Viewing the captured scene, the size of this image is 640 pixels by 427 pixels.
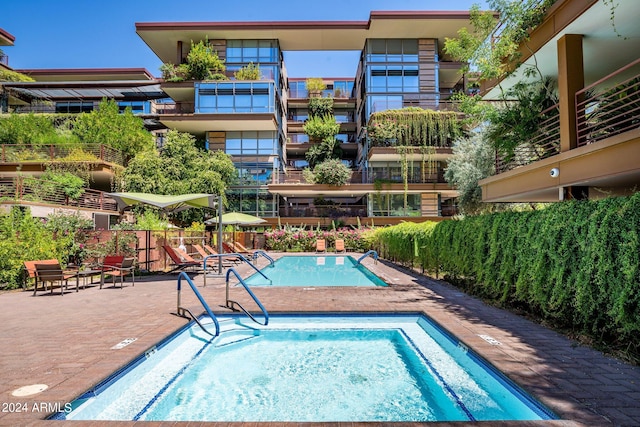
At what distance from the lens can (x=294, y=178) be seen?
28.0 meters

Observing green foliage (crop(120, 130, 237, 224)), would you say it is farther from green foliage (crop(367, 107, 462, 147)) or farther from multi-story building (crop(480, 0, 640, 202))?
multi-story building (crop(480, 0, 640, 202))

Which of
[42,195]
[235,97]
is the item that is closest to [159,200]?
[42,195]

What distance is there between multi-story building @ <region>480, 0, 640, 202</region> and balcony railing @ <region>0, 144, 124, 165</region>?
23.2 m

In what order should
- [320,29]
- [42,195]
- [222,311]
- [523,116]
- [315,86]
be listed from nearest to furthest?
1. [222,311]
2. [523,116]
3. [42,195]
4. [320,29]
5. [315,86]

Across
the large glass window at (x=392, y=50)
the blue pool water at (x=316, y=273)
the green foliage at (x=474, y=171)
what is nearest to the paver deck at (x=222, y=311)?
the blue pool water at (x=316, y=273)

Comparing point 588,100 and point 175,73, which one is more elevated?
point 175,73

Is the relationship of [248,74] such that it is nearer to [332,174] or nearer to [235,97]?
[235,97]

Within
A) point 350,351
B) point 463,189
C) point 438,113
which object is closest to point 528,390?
point 350,351

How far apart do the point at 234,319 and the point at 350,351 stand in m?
2.27

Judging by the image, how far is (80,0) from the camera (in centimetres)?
1761

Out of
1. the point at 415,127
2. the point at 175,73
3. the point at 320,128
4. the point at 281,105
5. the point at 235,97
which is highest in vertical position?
the point at 175,73

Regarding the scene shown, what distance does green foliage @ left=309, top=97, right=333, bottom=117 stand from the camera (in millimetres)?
36094

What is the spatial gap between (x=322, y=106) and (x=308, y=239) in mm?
16662

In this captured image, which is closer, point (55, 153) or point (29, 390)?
point (29, 390)
